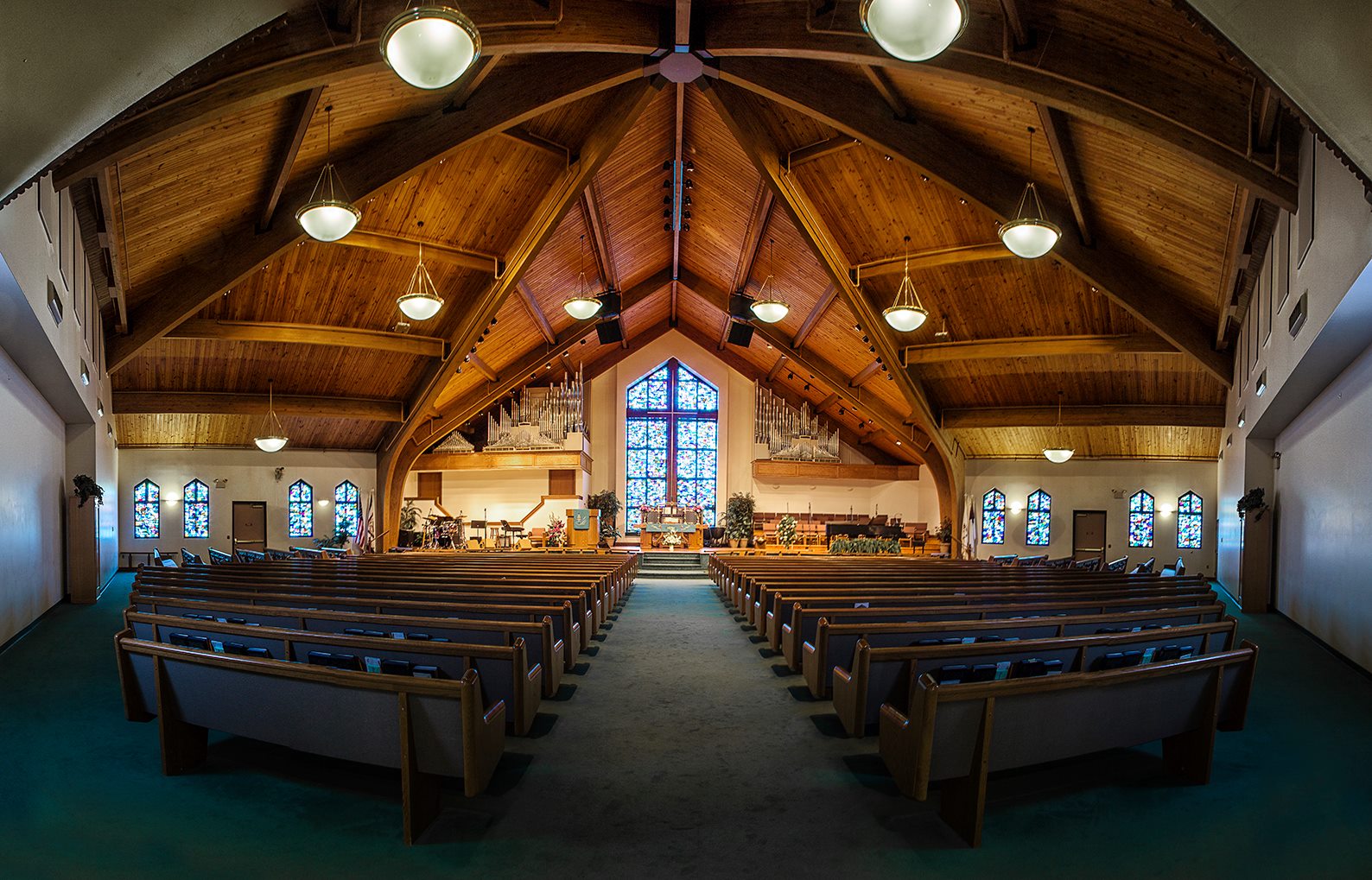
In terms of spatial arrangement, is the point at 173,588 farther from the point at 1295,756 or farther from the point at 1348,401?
the point at 1348,401

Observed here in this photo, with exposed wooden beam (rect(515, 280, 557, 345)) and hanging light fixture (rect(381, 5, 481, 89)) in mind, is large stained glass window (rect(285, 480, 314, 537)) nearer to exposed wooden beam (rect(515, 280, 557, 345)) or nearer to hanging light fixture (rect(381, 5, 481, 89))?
exposed wooden beam (rect(515, 280, 557, 345))

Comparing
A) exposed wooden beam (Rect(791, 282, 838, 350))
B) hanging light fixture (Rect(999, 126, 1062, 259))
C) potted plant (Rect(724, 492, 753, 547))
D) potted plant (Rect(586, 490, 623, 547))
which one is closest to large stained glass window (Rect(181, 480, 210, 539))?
potted plant (Rect(586, 490, 623, 547))

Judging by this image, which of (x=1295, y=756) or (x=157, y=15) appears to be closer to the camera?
(x=157, y=15)

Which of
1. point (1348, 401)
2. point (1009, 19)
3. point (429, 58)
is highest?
point (1009, 19)

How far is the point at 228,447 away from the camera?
1736 cm

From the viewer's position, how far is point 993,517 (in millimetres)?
18219

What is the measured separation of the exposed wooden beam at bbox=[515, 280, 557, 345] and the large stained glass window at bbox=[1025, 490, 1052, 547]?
11.2 metres

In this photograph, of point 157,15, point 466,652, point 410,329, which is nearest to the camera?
point 157,15

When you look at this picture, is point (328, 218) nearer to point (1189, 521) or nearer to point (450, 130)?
point (450, 130)

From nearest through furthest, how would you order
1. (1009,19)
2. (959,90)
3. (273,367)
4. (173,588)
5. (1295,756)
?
1. (1295,756)
2. (1009,19)
3. (173,588)
4. (959,90)
5. (273,367)

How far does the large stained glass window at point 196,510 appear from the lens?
17281 millimetres

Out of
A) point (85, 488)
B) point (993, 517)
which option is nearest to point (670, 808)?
point (85, 488)

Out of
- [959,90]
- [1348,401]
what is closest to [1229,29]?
[959,90]

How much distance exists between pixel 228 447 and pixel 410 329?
21.7 feet
